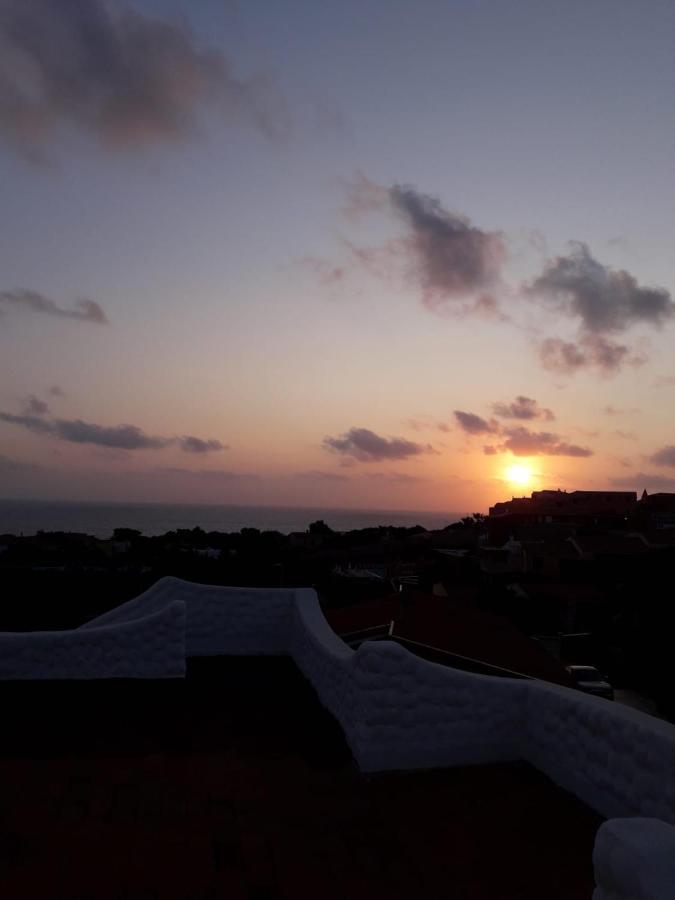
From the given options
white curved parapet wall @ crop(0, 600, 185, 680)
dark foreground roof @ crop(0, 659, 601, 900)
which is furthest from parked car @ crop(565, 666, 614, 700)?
dark foreground roof @ crop(0, 659, 601, 900)

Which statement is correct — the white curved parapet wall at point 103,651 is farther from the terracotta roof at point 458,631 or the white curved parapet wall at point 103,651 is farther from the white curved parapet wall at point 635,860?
the white curved parapet wall at point 635,860

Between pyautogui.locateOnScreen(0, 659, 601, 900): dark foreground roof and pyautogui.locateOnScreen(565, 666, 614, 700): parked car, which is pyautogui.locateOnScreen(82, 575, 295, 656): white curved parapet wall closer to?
pyautogui.locateOnScreen(0, 659, 601, 900): dark foreground roof

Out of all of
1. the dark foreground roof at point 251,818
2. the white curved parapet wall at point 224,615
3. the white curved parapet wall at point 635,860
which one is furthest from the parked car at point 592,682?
the white curved parapet wall at point 635,860

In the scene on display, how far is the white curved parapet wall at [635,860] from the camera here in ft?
7.39

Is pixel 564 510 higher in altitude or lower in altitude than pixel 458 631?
higher

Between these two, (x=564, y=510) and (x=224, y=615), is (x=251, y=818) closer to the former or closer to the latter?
(x=224, y=615)

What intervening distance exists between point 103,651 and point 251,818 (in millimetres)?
3865

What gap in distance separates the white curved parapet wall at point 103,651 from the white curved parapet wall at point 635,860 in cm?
599

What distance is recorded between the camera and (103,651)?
755 centimetres

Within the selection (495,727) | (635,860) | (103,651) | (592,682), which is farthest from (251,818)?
(592,682)

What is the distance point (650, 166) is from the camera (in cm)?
1077

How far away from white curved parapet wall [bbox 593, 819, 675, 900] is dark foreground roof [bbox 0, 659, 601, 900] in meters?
1.34

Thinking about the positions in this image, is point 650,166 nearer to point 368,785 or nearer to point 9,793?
point 368,785

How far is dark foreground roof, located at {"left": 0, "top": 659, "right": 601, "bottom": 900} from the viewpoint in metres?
3.57
